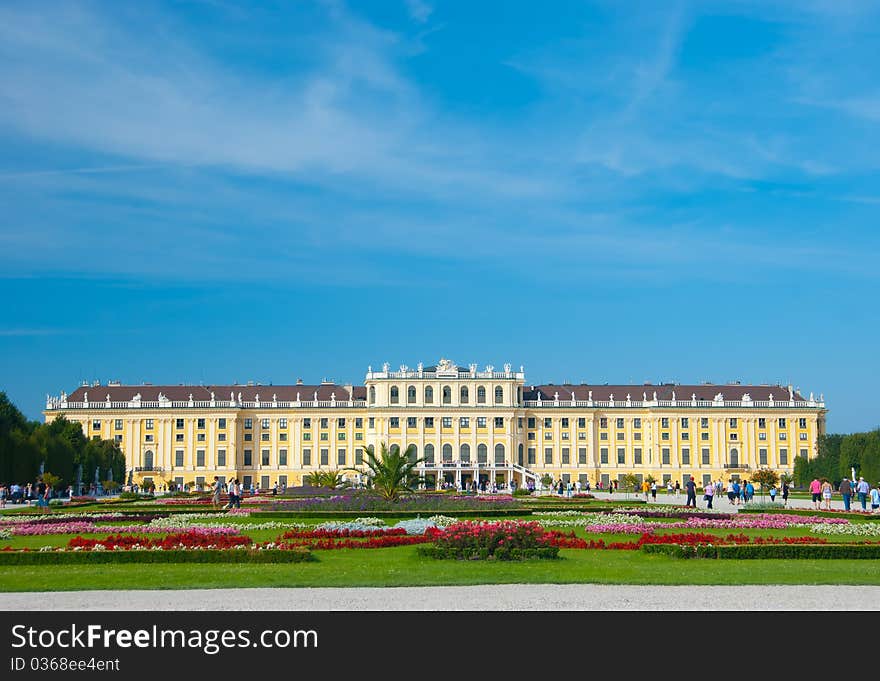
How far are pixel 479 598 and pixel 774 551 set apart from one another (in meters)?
7.61

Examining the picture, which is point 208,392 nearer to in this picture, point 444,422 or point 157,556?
point 444,422

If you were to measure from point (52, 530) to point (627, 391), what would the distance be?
76.5 meters

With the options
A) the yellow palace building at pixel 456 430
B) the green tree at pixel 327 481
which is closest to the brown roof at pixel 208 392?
the yellow palace building at pixel 456 430

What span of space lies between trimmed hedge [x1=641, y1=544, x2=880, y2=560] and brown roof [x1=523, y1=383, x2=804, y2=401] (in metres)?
76.7

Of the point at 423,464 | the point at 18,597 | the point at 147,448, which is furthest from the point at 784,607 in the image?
the point at 147,448

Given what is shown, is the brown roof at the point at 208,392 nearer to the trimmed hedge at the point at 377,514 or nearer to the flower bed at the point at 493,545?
the trimmed hedge at the point at 377,514

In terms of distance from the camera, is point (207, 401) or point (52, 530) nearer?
point (52, 530)

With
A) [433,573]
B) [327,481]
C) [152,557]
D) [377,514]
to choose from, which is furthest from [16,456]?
[433,573]

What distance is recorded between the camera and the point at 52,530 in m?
25.1

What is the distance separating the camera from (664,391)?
315 ft

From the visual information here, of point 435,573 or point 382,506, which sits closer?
point 435,573

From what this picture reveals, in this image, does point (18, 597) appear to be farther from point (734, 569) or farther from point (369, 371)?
point (369, 371)

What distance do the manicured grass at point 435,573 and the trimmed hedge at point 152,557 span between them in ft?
1.38
